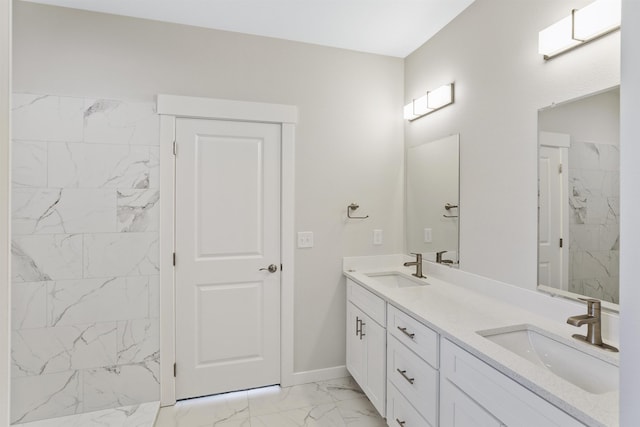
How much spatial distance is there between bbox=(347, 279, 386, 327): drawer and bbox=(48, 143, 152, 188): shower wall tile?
1.59 meters

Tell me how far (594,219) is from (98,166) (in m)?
2.66

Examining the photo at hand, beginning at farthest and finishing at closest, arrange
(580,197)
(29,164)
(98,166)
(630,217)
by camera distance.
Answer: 1. (98,166)
2. (29,164)
3. (580,197)
4. (630,217)

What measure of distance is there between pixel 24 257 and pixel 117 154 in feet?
2.67

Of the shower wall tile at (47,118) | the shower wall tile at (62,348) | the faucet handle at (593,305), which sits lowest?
the shower wall tile at (62,348)

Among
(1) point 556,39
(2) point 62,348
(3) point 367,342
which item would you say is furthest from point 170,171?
(1) point 556,39

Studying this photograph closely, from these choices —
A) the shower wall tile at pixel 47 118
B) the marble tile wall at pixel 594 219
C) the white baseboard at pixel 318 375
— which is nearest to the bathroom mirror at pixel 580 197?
the marble tile wall at pixel 594 219

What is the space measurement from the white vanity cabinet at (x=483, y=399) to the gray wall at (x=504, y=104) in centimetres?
65

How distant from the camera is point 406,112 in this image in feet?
8.71

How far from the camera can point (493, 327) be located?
1.41 m

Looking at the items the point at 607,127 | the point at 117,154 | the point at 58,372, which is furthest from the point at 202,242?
the point at 607,127

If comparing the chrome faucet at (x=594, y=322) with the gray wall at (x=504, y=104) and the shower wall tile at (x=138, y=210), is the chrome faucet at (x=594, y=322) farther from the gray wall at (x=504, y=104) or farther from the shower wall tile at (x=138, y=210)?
the shower wall tile at (x=138, y=210)

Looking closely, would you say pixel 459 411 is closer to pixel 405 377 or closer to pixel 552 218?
pixel 405 377

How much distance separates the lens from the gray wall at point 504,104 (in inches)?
58.5

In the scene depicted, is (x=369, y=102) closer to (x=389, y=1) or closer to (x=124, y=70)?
(x=389, y=1)
